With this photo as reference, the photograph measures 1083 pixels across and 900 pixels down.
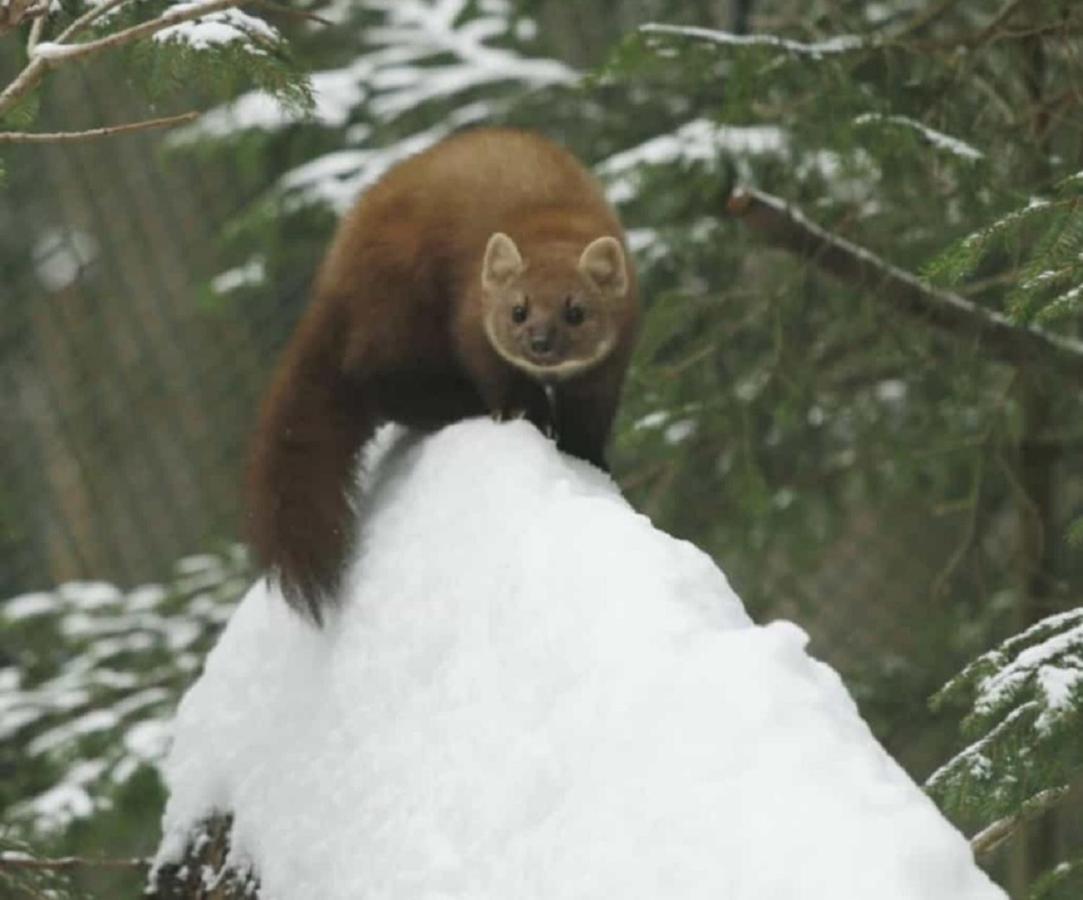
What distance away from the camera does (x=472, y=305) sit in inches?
205

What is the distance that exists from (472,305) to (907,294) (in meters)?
1.14

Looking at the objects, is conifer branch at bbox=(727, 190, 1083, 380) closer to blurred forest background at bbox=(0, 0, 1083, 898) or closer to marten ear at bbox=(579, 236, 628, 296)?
blurred forest background at bbox=(0, 0, 1083, 898)

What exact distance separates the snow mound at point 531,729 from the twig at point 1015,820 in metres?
0.54

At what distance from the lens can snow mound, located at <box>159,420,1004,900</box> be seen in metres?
2.23

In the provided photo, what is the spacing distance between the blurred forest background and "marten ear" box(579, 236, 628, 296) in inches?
10.1

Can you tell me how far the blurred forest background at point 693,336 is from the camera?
4.73 metres

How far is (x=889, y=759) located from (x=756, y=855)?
254mm

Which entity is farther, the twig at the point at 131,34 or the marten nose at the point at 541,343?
the marten nose at the point at 541,343

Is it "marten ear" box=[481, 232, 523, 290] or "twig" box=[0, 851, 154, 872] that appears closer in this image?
"twig" box=[0, 851, 154, 872]

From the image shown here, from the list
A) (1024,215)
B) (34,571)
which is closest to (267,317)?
(34,571)

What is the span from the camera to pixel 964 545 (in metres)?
5.56

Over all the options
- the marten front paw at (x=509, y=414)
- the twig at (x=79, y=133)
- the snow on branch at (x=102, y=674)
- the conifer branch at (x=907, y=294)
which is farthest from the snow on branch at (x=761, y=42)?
the snow on branch at (x=102, y=674)

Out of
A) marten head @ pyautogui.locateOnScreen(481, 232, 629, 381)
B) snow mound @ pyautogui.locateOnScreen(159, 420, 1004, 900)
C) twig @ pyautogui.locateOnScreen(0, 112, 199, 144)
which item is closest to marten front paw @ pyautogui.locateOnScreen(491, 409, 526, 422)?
marten head @ pyautogui.locateOnScreen(481, 232, 629, 381)

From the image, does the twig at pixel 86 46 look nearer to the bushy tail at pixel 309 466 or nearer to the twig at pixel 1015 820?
the bushy tail at pixel 309 466
